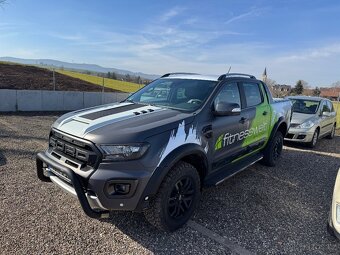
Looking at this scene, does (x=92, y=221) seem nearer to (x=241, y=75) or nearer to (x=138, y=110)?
(x=138, y=110)

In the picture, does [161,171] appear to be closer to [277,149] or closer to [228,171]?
[228,171]

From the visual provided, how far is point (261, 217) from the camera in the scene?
12.4ft

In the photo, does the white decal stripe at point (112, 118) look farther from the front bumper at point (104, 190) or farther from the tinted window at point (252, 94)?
the tinted window at point (252, 94)

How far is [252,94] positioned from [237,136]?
112cm

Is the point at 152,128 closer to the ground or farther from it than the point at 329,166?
farther from it

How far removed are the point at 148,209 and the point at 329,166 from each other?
17.1 feet

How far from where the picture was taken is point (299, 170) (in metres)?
5.99

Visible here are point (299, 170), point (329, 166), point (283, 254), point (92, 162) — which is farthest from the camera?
point (329, 166)

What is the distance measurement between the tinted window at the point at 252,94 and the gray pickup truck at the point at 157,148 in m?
0.08

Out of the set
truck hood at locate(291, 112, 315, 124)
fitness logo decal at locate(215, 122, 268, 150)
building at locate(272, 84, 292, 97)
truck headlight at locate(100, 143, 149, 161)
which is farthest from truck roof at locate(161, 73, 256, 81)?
building at locate(272, 84, 292, 97)

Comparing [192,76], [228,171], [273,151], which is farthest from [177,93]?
[273,151]

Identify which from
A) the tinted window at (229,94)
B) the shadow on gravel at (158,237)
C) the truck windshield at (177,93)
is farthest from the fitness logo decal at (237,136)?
the shadow on gravel at (158,237)

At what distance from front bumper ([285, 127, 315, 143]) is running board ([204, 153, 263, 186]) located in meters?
3.51

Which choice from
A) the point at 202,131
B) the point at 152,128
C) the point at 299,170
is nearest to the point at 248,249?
the point at 202,131
